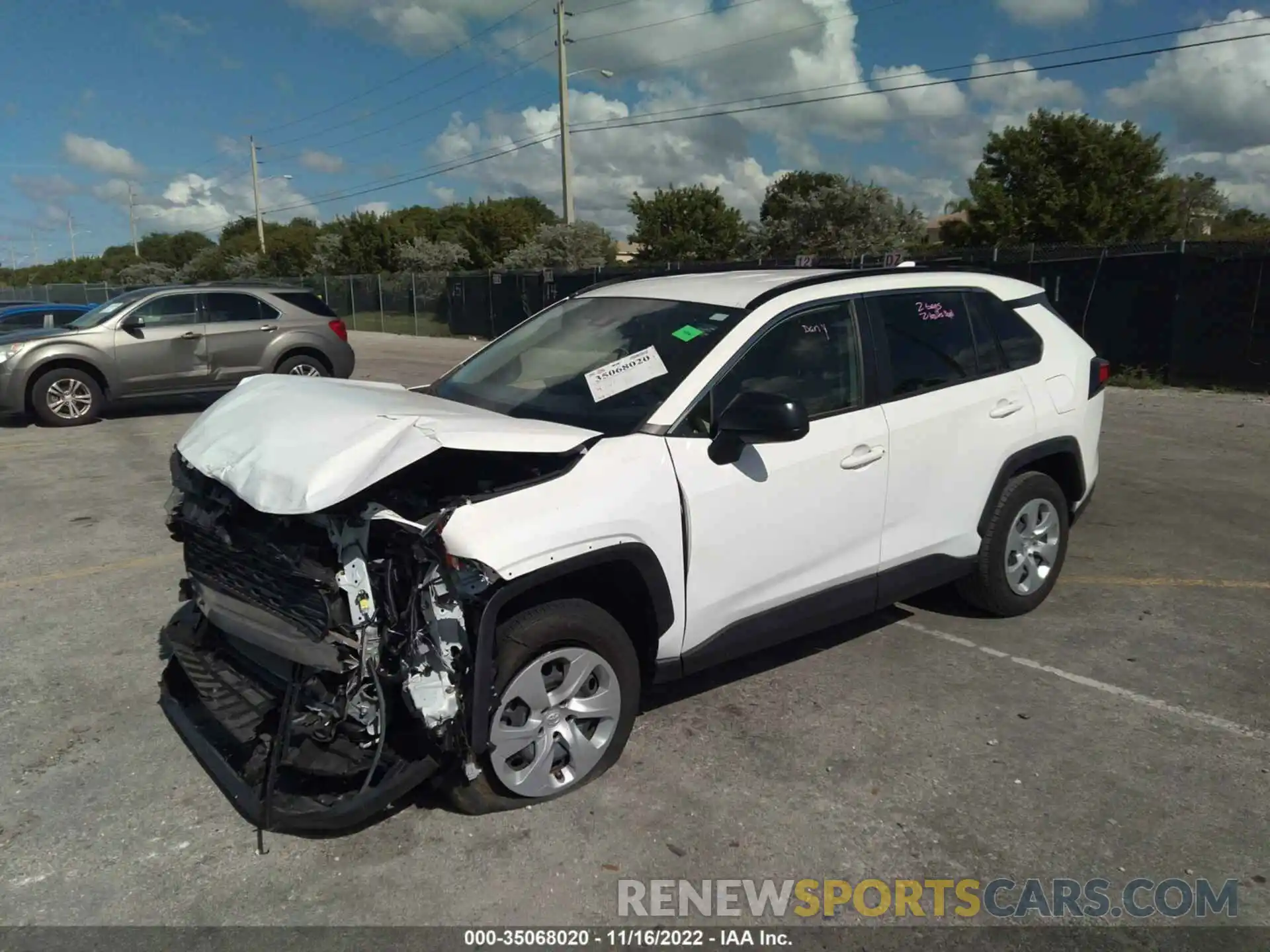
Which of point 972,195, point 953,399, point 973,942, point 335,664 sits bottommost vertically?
point 973,942

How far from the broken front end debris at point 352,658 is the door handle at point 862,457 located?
55.0 inches

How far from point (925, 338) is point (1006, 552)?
47.1 inches

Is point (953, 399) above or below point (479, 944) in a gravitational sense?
above

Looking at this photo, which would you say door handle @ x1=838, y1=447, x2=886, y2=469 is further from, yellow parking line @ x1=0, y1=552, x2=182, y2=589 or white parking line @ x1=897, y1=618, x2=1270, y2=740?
yellow parking line @ x1=0, y1=552, x2=182, y2=589

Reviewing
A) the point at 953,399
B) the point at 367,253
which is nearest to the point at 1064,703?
the point at 953,399

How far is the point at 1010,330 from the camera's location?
197 inches

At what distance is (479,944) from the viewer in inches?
108

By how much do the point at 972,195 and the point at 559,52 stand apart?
55.5 ft

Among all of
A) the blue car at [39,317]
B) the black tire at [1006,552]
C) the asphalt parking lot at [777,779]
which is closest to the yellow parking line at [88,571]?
the asphalt parking lot at [777,779]

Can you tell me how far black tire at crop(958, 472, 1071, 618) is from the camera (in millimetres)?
4777

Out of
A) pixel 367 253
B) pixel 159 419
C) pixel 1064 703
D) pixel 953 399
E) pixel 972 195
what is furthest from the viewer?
pixel 367 253

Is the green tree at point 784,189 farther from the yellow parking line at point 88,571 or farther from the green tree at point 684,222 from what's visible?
the yellow parking line at point 88,571

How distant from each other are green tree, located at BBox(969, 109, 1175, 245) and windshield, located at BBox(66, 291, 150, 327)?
32.2 m

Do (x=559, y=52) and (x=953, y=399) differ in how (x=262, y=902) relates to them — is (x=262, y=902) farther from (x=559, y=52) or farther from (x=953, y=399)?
(x=559, y=52)
